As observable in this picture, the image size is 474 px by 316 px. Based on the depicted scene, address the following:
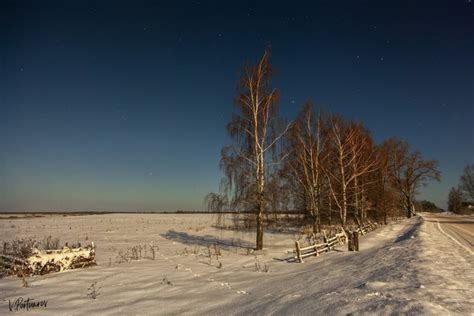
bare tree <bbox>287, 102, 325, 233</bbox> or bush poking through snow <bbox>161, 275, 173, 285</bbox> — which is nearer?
bush poking through snow <bbox>161, 275, 173, 285</bbox>

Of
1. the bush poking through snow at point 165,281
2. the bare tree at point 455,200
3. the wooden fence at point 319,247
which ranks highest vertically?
the bare tree at point 455,200

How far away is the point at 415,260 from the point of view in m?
10.1

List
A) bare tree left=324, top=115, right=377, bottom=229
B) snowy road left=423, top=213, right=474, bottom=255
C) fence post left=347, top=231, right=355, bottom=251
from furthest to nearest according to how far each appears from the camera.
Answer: bare tree left=324, top=115, right=377, bottom=229 → fence post left=347, top=231, right=355, bottom=251 → snowy road left=423, top=213, right=474, bottom=255

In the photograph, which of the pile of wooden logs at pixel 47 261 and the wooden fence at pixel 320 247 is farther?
the wooden fence at pixel 320 247

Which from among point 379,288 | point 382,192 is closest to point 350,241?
point 379,288

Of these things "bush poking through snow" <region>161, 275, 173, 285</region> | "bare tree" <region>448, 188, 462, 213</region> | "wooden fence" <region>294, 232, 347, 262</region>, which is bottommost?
"bush poking through snow" <region>161, 275, 173, 285</region>

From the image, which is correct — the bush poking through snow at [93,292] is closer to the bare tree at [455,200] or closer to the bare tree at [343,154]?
the bare tree at [343,154]

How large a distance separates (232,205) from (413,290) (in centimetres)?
1101

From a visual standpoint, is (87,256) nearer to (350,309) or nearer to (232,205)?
(232,205)

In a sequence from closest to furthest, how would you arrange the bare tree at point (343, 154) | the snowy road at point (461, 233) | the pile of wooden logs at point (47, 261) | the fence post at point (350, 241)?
the pile of wooden logs at point (47, 261)
the snowy road at point (461, 233)
the fence post at point (350, 241)
the bare tree at point (343, 154)

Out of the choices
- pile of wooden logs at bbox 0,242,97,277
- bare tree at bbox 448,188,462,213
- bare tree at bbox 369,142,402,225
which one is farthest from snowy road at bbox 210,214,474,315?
bare tree at bbox 448,188,462,213

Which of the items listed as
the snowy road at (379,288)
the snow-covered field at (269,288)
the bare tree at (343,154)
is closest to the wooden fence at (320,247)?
the snow-covered field at (269,288)

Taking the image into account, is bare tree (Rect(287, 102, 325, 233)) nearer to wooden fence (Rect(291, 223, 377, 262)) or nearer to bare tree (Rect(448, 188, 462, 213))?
wooden fence (Rect(291, 223, 377, 262))

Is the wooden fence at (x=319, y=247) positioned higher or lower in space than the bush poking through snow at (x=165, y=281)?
higher
